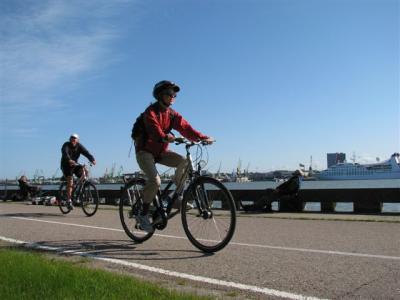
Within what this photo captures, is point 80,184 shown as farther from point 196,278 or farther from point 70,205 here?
point 196,278

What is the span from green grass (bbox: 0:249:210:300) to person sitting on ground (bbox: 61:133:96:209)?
25.1 ft

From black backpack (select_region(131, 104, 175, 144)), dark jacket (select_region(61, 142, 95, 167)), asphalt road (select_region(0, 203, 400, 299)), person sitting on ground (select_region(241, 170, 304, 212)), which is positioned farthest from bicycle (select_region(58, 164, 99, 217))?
black backpack (select_region(131, 104, 175, 144))

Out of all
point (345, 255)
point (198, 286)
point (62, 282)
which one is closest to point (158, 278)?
point (198, 286)

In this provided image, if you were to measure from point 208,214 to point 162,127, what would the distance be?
144 centimetres

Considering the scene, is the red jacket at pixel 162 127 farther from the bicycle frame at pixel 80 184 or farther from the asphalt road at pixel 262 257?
the bicycle frame at pixel 80 184

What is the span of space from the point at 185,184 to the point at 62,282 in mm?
2615

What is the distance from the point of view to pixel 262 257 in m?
6.09

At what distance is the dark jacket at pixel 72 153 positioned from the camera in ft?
43.1

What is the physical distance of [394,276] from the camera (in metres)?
4.96

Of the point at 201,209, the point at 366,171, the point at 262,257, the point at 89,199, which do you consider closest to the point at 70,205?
the point at 89,199

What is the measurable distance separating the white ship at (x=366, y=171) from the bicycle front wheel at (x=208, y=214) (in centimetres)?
10003

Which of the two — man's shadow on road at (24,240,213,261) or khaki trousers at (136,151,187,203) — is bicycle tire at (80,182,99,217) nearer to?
man's shadow on road at (24,240,213,261)

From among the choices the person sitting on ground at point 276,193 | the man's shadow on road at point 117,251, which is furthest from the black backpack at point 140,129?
the person sitting on ground at point 276,193

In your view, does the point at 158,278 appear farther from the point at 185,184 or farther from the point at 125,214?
the point at 125,214
